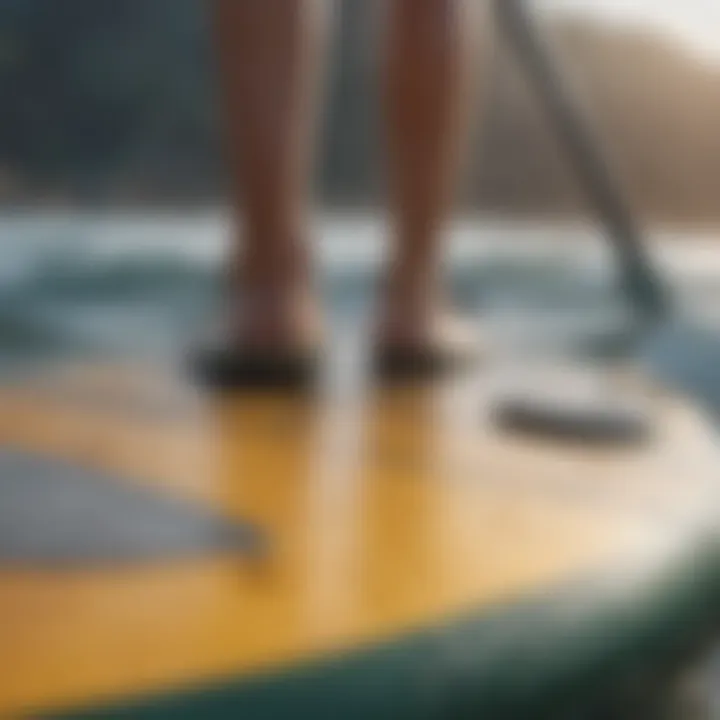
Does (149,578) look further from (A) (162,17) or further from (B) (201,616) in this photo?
(A) (162,17)

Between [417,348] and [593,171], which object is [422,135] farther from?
[593,171]

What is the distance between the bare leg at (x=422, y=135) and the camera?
3.61ft

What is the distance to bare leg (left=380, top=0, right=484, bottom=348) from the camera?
3.61ft

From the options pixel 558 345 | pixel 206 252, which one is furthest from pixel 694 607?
pixel 206 252

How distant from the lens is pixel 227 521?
715 millimetres

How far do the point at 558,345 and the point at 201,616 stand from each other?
81 centimetres

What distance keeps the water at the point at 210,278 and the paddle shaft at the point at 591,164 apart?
4 centimetres

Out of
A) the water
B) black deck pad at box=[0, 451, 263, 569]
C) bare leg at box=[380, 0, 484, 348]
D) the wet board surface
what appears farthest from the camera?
the water

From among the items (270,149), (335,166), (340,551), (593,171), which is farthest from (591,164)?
(340,551)

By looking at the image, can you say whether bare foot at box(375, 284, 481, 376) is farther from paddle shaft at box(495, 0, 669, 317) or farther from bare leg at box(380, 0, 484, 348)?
paddle shaft at box(495, 0, 669, 317)

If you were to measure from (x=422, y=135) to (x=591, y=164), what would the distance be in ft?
1.68

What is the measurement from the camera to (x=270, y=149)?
1047mm

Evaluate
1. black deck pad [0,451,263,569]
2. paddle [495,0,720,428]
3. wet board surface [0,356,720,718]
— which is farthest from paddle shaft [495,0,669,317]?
black deck pad [0,451,263,569]

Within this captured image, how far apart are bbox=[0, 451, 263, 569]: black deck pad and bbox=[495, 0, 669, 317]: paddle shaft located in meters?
0.92
